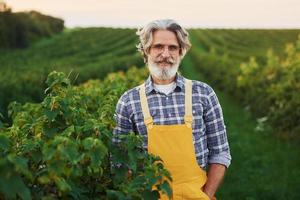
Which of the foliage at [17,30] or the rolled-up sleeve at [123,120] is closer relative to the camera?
the rolled-up sleeve at [123,120]

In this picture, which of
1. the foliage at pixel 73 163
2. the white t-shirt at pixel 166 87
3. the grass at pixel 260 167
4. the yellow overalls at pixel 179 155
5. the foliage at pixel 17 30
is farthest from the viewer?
the foliage at pixel 17 30

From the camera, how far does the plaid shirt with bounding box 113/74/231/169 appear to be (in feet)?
11.3

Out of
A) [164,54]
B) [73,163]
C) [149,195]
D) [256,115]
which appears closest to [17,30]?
[256,115]

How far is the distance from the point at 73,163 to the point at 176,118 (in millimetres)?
1036

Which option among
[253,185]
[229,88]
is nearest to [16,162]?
[253,185]

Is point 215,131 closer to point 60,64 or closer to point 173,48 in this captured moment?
point 173,48

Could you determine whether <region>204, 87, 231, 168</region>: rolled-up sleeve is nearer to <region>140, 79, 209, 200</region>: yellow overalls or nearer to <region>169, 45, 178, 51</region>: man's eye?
<region>140, 79, 209, 200</region>: yellow overalls

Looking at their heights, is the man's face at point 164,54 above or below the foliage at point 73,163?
above

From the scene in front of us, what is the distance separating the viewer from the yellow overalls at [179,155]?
10.8 ft

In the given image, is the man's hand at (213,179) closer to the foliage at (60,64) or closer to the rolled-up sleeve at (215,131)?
the rolled-up sleeve at (215,131)

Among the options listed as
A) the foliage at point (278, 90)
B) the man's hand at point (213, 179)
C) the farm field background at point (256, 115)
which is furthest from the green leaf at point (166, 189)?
the foliage at point (278, 90)

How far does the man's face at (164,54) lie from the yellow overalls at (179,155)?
0.31 m

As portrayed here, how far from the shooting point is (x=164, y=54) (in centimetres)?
346

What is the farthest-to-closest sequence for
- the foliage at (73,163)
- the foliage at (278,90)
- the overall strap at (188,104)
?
the foliage at (278,90) → the overall strap at (188,104) → the foliage at (73,163)
